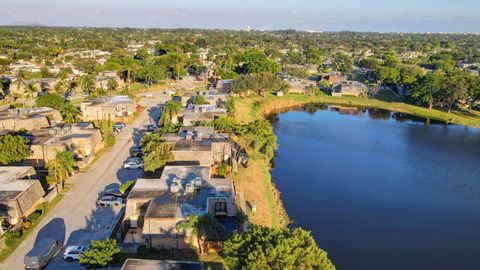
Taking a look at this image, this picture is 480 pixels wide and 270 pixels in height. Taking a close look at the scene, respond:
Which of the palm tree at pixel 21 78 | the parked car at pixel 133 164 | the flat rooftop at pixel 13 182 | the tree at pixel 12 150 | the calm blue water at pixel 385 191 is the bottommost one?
the calm blue water at pixel 385 191

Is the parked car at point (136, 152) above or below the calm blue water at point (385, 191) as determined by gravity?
above

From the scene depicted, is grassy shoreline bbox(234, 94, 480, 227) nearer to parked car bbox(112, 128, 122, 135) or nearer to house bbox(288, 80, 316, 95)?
house bbox(288, 80, 316, 95)

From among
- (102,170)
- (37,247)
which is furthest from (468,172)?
(37,247)

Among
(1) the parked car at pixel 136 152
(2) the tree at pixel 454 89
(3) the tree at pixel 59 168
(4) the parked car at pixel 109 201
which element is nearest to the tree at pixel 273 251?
(4) the parked car at pixel 109 201

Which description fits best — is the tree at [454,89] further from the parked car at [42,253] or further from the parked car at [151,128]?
the parked car at [42,253]

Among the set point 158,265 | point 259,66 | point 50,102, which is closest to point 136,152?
point 50,102

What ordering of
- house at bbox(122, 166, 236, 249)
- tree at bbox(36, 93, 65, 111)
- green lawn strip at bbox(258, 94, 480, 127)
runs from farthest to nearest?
green lawn strip at bbox(258, 94, 480, 127) < tree at bbox(36, 93, 65, 111) < house at bbox(122, 166, 236, 249)

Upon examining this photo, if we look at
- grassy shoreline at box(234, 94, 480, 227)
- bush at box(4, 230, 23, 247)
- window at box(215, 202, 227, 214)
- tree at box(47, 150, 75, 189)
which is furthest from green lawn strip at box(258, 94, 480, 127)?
bush at box(4, 230, 23, 247)
